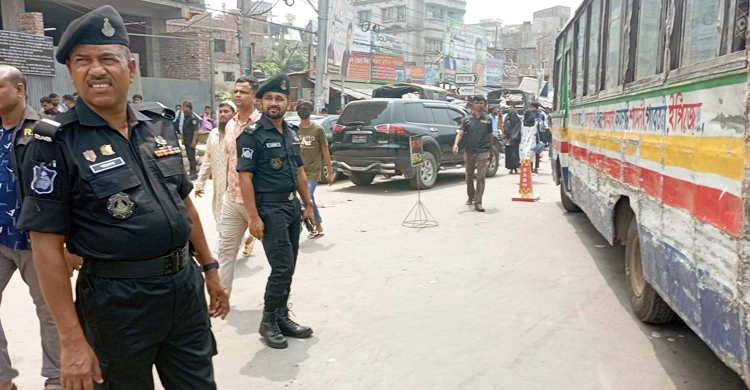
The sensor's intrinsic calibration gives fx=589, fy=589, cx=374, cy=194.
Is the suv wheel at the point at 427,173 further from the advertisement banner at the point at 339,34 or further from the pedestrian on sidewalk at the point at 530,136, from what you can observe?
the advertisement banner at the point at 339,34

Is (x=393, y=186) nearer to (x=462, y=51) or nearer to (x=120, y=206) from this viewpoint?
(x=120, y=206)

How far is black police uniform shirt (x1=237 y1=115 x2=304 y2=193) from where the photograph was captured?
165 inches

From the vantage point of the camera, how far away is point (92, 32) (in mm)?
2088

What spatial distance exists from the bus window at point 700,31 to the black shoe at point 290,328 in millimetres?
3027

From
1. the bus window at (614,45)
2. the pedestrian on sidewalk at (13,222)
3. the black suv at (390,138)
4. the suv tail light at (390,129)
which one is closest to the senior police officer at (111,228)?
the pedestrian on sidewalk at (13,222)

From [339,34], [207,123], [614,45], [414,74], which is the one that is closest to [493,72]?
[414,74]

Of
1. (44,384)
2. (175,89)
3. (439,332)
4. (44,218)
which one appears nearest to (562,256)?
(439,332)

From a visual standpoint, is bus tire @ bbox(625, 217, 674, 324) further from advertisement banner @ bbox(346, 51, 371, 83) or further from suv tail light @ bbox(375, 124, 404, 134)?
advertisement banner @ bbox(346, 51, 371, 83)

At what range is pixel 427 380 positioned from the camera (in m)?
3.62

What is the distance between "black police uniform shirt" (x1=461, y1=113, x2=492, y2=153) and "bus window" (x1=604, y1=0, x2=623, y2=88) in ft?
13.2

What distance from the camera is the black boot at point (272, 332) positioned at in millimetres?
4148

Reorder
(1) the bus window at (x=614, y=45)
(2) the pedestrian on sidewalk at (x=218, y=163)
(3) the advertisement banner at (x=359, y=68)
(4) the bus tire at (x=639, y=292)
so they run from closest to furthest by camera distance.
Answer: (4) the bus tire at (x=639, y=292), (1) the bus window at (x=614, y=45), (2) the pedestrian on sidewalk at (x=218, y=163), (3) the advertisement banner at (x=359, y=68)

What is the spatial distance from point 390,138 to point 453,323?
7.15m

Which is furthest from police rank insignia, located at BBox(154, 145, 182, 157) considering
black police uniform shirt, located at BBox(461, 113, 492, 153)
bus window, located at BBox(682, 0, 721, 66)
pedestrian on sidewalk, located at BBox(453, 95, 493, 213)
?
black police uniform shirt, located at BBox(461, 113, 492, 153)
